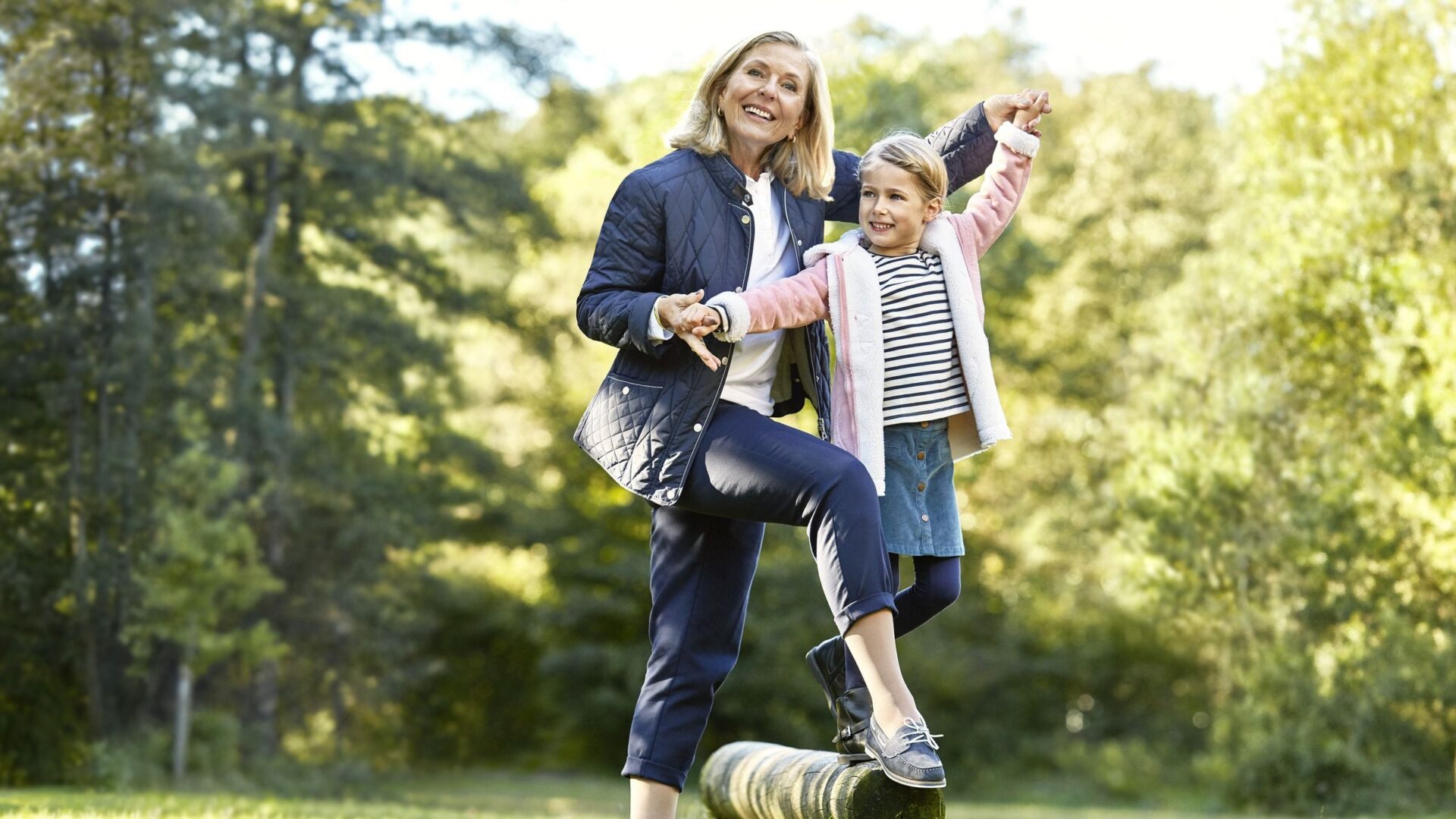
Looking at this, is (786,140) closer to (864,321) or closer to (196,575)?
(864,321)

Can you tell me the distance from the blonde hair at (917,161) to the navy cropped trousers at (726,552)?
32.8 inches

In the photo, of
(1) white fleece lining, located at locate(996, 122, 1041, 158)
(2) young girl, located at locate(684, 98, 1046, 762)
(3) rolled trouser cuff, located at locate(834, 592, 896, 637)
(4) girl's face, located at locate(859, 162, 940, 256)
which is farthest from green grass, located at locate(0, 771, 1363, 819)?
(1) white fleece lining, located at locate(996, 122, 1041, 158)

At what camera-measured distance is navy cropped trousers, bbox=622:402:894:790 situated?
3.34 meters

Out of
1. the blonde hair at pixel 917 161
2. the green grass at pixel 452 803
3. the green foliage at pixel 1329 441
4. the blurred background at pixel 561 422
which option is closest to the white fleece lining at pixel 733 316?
the blonde hair at pixel 917 161

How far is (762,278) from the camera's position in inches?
149

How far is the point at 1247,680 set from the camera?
16078 mm

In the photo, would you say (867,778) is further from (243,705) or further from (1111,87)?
(1111,87)

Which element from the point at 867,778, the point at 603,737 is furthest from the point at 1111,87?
the point at 867,778

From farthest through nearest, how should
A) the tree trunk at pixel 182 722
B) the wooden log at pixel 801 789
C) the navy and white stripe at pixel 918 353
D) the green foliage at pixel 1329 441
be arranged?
the tree trunk at pixel 182 722 → the green foliage at pixel 1329 441 → the navy and white stripe at pixel 918 353 → the wooden log at pixel 801 789

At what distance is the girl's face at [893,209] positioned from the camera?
12.8ft

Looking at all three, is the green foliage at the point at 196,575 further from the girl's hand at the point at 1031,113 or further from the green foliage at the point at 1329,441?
the girl's hand at the point at 1031,113

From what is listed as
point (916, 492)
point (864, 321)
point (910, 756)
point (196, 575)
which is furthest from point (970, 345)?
point (196, 575)

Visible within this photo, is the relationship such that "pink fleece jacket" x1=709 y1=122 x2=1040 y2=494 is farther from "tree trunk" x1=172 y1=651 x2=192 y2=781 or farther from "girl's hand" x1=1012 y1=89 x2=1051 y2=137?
"tree trunk" x1=172 y1=651 x2=192 y2=781

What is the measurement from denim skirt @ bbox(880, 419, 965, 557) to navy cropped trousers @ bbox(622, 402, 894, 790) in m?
0.35
